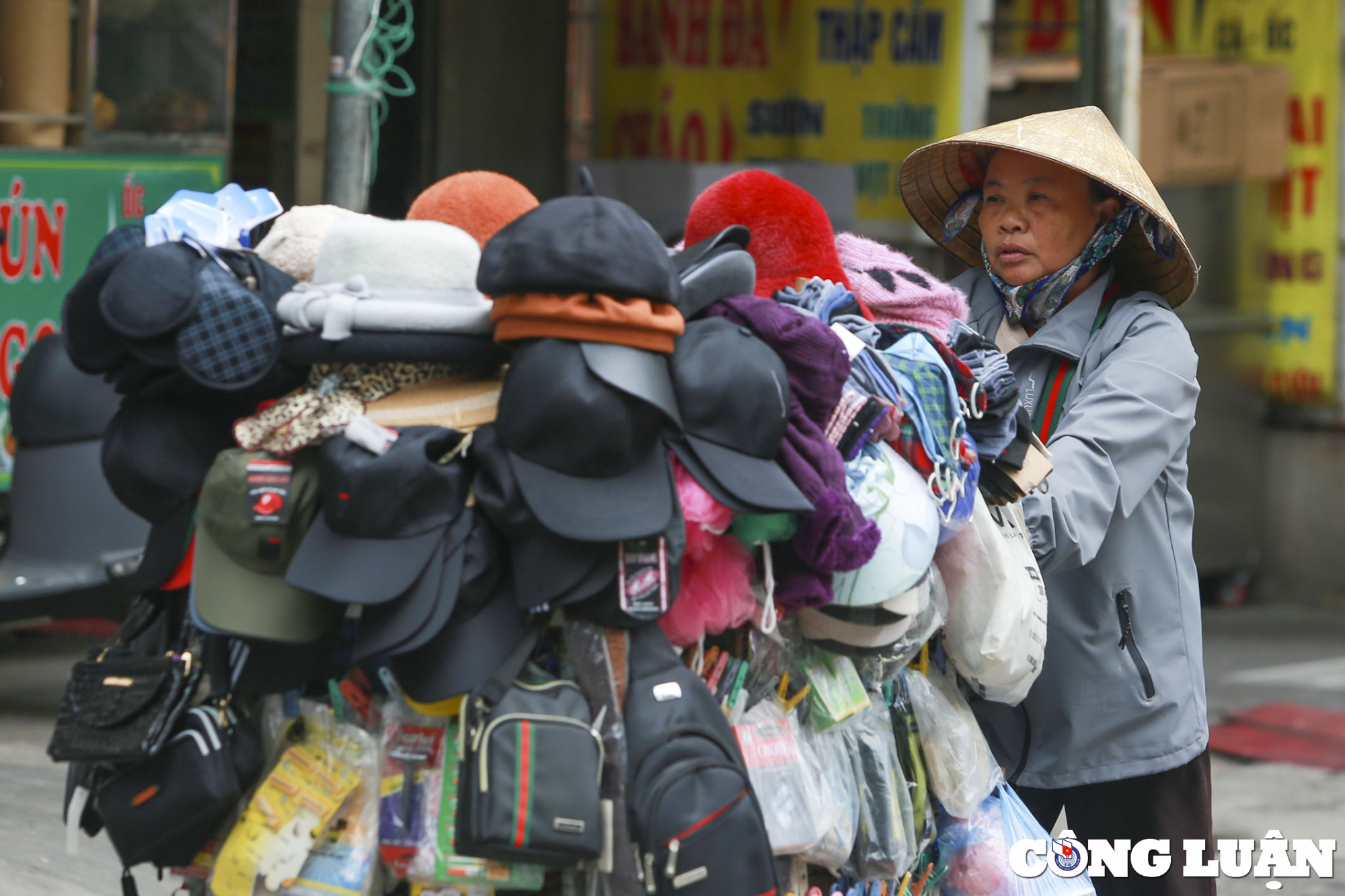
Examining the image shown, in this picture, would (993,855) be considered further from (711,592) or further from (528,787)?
(528,787)

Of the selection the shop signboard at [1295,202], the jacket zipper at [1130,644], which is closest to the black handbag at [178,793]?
the jacket zipper at [1130,644]

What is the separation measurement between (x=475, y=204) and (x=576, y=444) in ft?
1.54

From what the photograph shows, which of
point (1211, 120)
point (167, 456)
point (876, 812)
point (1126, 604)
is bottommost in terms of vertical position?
point (876, 812)

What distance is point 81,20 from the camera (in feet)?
18.2

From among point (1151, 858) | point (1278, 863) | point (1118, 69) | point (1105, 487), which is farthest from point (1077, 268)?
point (1118, 69)

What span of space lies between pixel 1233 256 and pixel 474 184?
679cm

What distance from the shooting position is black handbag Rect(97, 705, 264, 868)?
1.95 m

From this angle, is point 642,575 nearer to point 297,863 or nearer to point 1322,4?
point 297,863

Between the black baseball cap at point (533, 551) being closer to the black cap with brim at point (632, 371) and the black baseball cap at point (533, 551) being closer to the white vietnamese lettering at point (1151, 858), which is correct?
the black cap with brim at point (632, 371)

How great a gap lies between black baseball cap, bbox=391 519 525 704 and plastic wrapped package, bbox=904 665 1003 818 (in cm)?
81

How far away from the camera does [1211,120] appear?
772 cm

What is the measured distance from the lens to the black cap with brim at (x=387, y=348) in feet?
6.33

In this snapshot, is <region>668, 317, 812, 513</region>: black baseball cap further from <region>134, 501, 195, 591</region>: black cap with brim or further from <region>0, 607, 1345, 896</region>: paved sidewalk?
<region>0, 607, 1345, 896</region>: paved sidewalk

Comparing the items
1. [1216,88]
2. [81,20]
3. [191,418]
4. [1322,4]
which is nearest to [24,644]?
[81,20]
